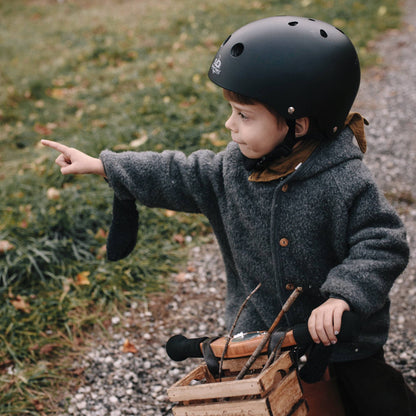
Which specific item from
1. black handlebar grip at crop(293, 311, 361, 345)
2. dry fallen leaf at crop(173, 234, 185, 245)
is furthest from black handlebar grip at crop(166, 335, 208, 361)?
dry fallen leaf at crop(173, 234, 185, 245)

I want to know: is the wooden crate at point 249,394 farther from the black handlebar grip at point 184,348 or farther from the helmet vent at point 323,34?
the helmet vent at point 323,34

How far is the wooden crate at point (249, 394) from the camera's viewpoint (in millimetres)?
1357

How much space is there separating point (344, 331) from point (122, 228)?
1004 mm

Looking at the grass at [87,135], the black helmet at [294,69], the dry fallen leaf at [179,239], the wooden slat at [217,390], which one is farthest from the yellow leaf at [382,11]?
the wooden slat at [217,390]

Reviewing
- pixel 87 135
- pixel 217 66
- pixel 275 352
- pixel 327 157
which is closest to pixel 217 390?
pixel 275 352

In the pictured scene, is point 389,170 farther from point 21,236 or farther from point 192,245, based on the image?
point 21,236

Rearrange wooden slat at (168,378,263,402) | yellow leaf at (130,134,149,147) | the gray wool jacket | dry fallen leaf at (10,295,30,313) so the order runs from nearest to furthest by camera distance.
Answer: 1. wooden slat at (168,378,263,402)
2. the gray wool jacket
3. dry fallen leaf at (10,295,30,313)
4. yellow leaf at (130,134,149,147)

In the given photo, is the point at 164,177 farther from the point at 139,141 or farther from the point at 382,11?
the point at 382,11

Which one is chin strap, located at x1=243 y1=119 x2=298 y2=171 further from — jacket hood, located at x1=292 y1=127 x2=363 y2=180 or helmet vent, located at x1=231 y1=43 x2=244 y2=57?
helmet vent, located at x1=231 y1=43 x2=244 y2=57

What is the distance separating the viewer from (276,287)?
2016mm

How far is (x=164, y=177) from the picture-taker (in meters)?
2.02

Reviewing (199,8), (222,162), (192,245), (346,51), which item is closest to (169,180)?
(222,162)

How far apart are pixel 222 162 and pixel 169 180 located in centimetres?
22

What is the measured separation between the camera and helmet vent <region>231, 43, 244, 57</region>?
185cm
